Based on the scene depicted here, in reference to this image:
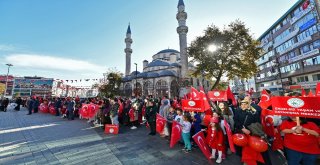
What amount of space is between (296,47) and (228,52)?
63.1 feet

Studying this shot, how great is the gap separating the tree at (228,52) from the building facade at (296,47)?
343 cm

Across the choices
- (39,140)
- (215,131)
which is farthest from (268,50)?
(39,140)

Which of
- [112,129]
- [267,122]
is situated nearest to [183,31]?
[112,129]

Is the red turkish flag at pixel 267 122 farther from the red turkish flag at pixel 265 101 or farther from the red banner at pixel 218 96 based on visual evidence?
the red banner at pixel 218 96

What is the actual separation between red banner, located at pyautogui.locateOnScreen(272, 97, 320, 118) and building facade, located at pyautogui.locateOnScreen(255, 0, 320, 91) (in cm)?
2143

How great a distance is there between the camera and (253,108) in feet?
13.9

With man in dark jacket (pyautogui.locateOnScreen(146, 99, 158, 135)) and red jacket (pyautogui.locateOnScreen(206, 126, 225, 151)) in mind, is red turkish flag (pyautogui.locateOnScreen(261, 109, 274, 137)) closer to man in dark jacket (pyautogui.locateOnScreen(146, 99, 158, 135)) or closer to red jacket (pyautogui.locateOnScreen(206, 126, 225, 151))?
red jacket (pyautogui.locateOnScreen(206, 126, 225, 151))

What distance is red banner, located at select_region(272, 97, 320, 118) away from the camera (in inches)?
127

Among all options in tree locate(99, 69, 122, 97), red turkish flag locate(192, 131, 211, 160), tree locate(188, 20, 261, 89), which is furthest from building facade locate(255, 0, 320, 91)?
tree locate(99, 69, 122, 97)

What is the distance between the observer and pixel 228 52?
20.6 meters

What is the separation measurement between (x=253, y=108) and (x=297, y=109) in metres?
1.00

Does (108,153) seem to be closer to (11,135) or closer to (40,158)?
(40,158)

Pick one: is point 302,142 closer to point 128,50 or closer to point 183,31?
point 183,31

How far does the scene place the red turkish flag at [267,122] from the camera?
569cm
